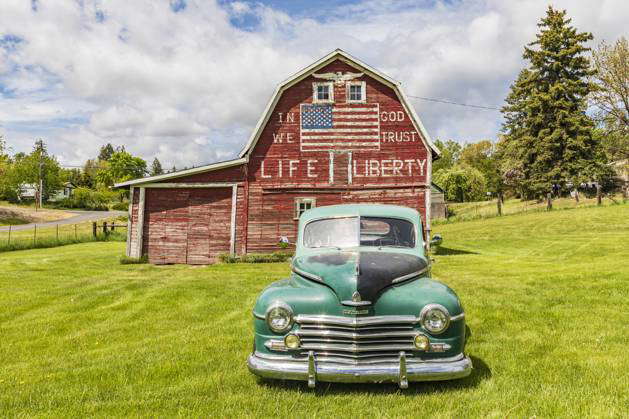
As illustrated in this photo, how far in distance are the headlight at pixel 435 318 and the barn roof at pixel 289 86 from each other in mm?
14370

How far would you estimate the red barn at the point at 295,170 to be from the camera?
18.2 meters

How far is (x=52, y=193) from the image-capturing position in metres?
83.7

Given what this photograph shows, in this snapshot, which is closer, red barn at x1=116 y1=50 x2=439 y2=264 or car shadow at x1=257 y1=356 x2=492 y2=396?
car shadow at x1=257 y1=356 x2=492 y2=396

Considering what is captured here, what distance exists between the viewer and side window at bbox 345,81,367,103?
721 inches

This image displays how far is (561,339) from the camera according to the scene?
627 cm

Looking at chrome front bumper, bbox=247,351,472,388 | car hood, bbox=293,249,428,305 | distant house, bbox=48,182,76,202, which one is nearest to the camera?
chrome front bumper, bbox=247,351,472,388

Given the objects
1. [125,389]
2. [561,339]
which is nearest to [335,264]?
[125,389]

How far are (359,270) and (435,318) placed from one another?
0.84 meters

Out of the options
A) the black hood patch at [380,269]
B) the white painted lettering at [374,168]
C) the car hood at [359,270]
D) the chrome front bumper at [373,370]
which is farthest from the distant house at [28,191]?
the chrome front bumper at [373,370]

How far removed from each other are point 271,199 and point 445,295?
1421cm

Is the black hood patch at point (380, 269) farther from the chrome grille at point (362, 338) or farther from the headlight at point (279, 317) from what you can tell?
the headlight at point (279, 317)

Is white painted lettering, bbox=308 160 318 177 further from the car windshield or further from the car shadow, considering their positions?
the car shadow

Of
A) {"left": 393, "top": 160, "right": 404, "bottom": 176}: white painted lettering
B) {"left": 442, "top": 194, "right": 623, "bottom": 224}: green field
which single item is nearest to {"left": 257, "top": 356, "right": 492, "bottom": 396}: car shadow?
{"left": 393, "top": 160, "right": 404, "bottom": 176}: white painted lettering

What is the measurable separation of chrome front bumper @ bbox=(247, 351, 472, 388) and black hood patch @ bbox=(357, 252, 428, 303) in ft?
2.06
